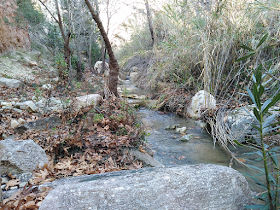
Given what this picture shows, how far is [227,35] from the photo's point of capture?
4234mm

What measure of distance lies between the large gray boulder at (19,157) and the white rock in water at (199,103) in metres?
3.33

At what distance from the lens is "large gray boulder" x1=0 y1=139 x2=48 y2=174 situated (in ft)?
6.29

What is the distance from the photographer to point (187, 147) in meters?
3.66

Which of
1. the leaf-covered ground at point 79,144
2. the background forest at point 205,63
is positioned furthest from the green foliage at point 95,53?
the leaf-covered ground at point 79,144

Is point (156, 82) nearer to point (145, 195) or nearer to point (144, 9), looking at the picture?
point (144, 9)

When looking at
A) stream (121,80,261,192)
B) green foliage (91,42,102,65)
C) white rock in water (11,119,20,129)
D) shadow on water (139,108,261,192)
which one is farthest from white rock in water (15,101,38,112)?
green foliage (91,42,102,65)

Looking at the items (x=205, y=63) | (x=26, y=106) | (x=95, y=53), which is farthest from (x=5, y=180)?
(x=95, y=53)

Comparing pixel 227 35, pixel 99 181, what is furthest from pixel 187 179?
pixel 227 35

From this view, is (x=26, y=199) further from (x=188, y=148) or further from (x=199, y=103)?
(x=199, y=103)

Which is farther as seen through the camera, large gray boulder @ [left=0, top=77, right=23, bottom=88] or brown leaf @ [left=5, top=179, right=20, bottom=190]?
large gray boulder @ [left=0, top=77, right=23, bottom=88]

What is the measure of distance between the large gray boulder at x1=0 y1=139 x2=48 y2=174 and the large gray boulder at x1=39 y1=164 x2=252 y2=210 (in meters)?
1.09

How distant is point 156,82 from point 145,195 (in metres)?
6.40

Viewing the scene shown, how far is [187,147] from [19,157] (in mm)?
2774

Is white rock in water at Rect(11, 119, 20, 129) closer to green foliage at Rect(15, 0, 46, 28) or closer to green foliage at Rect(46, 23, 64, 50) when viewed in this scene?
green foliage at Rect(15, 0, 46, 28)
